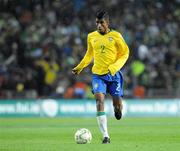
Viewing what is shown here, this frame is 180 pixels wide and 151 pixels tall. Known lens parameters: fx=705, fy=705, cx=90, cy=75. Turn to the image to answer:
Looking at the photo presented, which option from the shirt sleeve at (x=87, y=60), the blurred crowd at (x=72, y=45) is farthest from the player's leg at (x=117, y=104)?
the blurred crowd at (x=72, y=45)

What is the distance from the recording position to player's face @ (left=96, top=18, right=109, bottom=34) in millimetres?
15781

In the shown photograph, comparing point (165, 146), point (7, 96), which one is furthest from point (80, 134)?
point (7, 96)

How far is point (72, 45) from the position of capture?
32.8 metres

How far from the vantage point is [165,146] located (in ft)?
47.8

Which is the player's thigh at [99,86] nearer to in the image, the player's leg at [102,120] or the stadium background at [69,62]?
the player's leg at [102,120]

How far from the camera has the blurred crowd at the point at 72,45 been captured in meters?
31.4

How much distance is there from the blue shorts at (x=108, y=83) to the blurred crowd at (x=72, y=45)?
14650 millimetres

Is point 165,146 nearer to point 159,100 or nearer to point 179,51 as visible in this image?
point 159,100

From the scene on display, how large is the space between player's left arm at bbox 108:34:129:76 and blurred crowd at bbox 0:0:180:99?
48.7ft

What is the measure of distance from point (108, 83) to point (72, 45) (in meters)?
16.5

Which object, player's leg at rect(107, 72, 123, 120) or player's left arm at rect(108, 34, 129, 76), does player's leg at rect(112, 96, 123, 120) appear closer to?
player's leg at rect(107, 72, 123, 120)

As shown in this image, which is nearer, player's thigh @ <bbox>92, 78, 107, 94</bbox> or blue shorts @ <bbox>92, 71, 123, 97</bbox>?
player's thigh @ <bbox>92, 78, 107, 94</bbox>

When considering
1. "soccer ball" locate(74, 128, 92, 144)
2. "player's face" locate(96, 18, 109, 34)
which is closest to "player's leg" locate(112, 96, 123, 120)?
"soccer ball" locate(74, 128, 92, 144)

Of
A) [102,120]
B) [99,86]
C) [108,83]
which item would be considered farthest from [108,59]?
[102,120]
